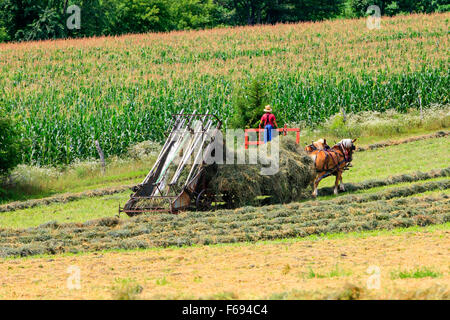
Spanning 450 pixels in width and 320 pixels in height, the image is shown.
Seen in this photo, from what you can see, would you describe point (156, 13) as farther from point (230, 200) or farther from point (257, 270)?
point (257, 270)

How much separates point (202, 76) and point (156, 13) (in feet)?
122

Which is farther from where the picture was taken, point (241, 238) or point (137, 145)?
point (137, 145)

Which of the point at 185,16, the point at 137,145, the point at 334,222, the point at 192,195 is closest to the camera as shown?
the point at 334,222

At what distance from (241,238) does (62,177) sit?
47.5 feet

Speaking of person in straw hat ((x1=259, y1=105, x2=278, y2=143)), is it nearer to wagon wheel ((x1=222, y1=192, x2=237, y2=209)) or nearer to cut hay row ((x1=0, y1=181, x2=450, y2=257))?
wagon wheel ((x1=222, y1=192, x2=237, y2=209))

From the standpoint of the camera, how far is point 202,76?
42875mm

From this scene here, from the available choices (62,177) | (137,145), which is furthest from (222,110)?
(62,177)

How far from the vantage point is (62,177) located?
92.5 ft

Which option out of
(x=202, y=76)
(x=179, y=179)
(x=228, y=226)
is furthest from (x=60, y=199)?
(x=202, y=76)

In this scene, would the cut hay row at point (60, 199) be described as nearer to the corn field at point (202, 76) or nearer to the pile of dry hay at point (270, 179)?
the corn field at point (202, 76)

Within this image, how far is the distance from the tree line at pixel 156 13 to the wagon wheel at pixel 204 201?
55.0m

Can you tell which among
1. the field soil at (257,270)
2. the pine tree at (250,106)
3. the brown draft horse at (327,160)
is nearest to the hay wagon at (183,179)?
the brown draft horse at (327,160)

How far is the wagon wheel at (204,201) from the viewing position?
19016 mm
